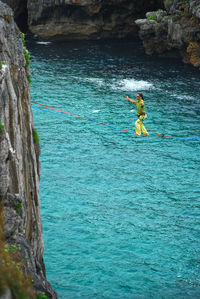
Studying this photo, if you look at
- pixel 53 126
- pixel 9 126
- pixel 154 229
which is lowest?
pixel 154 229

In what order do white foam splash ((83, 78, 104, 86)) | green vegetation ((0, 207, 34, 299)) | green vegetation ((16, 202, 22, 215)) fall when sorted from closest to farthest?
1. green vegetation ((0, 207, 34, 299))
2. green vegetation ((16, 202, 22, 215))
3. white foam splash ((83, 78, 104, 86))

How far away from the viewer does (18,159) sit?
1193cm

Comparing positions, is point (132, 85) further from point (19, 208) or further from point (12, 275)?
point (12, 275)

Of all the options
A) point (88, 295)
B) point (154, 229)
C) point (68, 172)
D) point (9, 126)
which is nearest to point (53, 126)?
point (68, 172)

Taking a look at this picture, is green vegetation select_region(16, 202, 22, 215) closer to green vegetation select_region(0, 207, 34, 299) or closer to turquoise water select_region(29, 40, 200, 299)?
green vegetation select_region(0, 207, 34, 299)

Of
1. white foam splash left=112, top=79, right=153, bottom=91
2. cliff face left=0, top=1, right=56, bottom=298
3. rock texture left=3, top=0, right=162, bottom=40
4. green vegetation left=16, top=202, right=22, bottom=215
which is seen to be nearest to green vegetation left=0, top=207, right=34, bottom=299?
cliff face left=0, top=1, right=56, bottom=298

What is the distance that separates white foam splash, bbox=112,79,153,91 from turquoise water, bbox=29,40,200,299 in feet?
0.34

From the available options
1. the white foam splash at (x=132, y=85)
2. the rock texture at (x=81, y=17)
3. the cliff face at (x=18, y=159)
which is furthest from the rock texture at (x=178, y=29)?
the cliff face at (x=18, y=159)

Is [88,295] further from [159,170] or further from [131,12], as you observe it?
[131,12]

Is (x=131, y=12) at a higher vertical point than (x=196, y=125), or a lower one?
higher

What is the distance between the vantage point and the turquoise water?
1836 centimetres

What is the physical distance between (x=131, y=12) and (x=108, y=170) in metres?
38.8

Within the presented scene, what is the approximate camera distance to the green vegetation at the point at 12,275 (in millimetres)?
8004

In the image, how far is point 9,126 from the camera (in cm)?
1165
